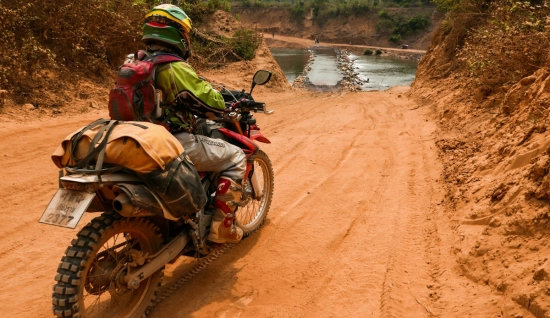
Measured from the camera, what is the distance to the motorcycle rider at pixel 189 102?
3172 mm

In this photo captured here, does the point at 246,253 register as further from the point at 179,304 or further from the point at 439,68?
the point at 439,68

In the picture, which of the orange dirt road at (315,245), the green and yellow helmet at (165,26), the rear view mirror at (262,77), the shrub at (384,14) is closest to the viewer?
the green and yellow helmet at (165,26)

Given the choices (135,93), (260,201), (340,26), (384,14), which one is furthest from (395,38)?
(135,93)

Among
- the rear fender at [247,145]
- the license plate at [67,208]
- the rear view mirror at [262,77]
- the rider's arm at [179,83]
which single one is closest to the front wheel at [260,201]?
the rear fender at [247,145]

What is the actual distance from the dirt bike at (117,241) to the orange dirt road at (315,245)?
33 cm

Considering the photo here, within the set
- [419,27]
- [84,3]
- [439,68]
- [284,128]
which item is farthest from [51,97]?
[419,27]

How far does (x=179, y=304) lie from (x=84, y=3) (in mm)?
8983

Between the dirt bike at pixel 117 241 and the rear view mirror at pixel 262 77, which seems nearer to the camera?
the dirt bike at pixel 117 241

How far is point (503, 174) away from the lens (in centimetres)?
461

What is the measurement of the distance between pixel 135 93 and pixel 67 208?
873 millimetres

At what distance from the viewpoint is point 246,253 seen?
424cm

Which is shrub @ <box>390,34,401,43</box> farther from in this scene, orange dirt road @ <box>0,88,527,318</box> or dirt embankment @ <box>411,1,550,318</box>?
orange dirt road @ <box>0,88,527,318</box>

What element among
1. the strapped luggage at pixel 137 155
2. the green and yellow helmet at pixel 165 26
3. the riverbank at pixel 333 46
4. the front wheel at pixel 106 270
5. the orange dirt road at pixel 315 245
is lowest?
the riverbank at pixel 333 46

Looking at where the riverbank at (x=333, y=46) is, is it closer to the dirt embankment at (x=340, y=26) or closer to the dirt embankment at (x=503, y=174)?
the dirt embankment at (x=340, y=26)
